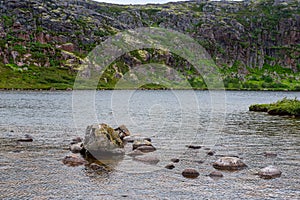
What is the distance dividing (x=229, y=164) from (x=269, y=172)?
376cm

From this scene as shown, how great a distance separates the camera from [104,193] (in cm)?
2527

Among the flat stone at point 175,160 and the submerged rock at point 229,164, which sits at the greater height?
the submerged rock at point 229,164

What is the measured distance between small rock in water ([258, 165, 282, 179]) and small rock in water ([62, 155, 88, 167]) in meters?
16.1

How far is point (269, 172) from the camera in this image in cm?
3039

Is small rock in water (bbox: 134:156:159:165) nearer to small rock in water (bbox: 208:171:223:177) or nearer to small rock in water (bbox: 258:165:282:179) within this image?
small rock in water (bbox: 208:171:223:177)

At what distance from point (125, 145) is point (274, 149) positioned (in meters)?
17.7

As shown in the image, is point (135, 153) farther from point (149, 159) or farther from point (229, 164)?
point (229, 164)

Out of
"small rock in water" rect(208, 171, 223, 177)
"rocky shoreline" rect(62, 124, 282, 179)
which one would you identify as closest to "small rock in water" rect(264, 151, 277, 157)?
"rocky shoreline" rect(62, 124, 282, 179)

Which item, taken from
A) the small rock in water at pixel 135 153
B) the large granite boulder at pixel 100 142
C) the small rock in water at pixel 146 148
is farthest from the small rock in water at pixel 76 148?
the small rock in water at pixel 146 148

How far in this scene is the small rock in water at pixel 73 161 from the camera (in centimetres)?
3359

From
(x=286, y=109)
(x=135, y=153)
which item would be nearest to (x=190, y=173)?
(x=135, y=153)

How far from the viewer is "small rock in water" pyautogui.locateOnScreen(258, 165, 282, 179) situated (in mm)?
29919

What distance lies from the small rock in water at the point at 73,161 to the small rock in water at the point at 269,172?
632 inches

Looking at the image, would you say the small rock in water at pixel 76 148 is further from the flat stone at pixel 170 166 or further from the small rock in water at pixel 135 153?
the flat stone at pixel 170 166
